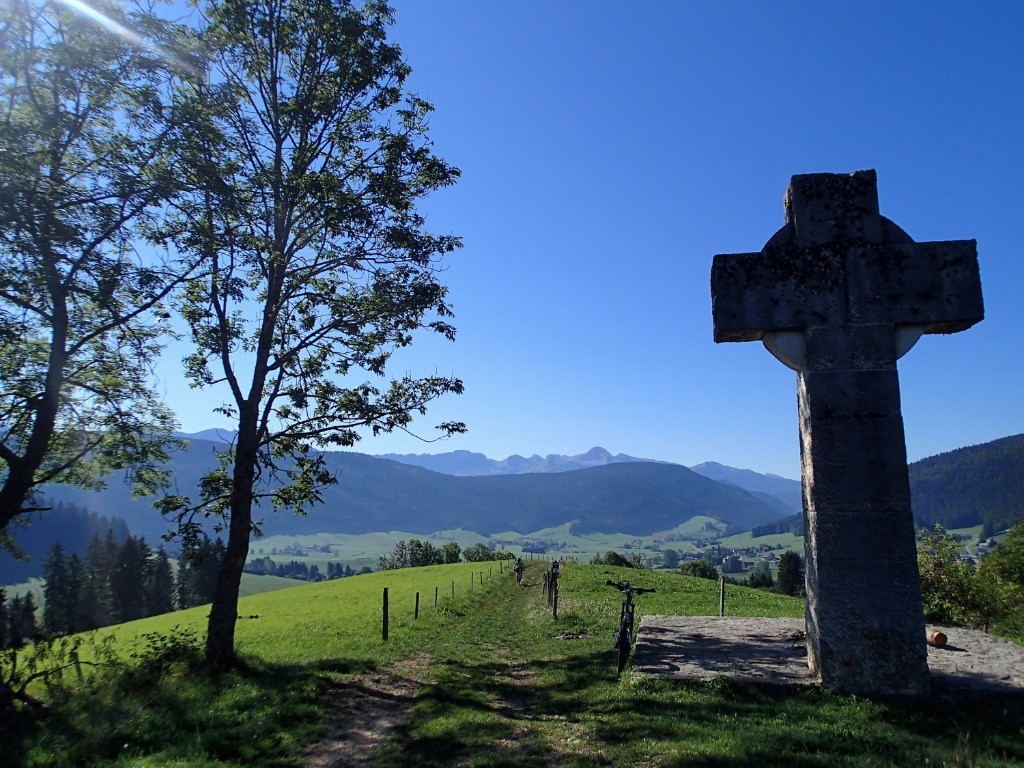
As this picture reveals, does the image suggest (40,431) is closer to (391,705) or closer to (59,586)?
(391,705)

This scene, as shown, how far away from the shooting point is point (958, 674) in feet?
26.2

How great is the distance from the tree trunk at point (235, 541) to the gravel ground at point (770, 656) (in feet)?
31.2

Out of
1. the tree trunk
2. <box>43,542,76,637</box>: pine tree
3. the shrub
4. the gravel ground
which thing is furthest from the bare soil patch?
the shrub

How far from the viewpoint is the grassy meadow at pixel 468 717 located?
633 centimetres

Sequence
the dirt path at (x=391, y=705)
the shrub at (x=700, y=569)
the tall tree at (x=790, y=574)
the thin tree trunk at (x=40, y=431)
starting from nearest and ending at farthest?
the dirt path at (x=391, y=705) < the thin tree trunk at (x=40, y=431) < the shrub at (x=700, y=569) < the tall tree at (x=790, y=574)

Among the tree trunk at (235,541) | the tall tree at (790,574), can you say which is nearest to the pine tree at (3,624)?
the tree trunk at (235,541)

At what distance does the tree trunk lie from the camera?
1392 cm

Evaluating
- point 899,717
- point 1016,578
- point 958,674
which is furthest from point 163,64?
point 1016,578

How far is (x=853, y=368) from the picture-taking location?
26.0 ft

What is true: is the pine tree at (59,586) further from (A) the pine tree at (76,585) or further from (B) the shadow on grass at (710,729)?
(B) the shadow on grass at (710,729)

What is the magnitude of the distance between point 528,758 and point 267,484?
11.6 m

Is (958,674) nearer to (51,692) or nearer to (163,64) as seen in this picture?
(51,692)

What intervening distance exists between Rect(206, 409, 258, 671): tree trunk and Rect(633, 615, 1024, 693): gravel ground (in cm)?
950

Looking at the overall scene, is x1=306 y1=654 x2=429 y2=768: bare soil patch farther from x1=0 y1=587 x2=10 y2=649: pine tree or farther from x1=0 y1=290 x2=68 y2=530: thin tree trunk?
x1=0 y1=290 x2=68 y2=530: thin tree trunk
